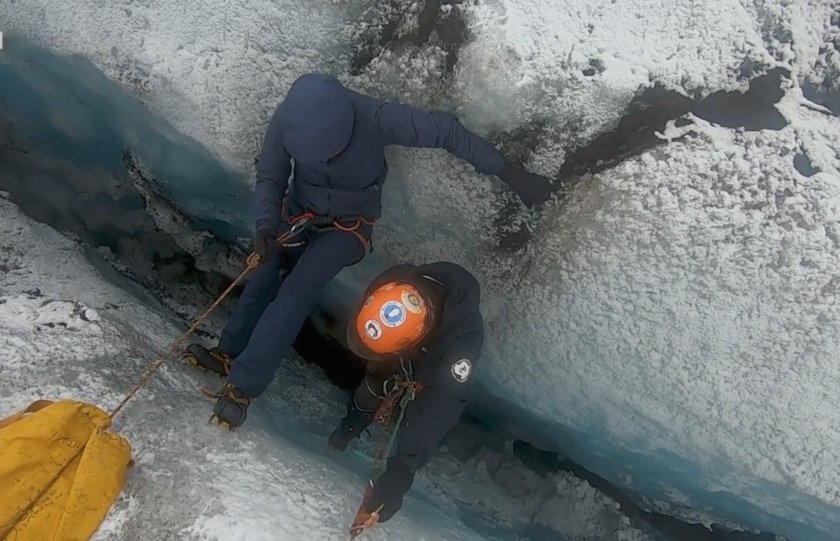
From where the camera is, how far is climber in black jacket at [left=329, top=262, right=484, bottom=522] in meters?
2.08

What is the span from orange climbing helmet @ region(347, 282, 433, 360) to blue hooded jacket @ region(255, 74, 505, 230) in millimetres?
431

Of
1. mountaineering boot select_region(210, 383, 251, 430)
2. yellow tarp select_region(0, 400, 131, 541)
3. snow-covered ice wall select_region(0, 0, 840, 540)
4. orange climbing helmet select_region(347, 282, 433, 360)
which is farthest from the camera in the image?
mountaineering boot select_region(210, 383, 251, 430)

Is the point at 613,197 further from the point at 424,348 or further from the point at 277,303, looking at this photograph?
the point at 277,303

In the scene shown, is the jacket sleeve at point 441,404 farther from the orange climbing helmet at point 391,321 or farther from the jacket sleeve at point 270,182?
the jacket sleeve at point 270,182

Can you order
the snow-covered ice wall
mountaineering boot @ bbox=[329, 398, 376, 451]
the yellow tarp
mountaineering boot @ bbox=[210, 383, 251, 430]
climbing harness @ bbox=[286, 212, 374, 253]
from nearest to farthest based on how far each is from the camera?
1. the yellow tarp
2. the snow-covered ice wall
3. mountaineering boot @ bbox=[210, 383, 251, 430]
4. climbing harness @ bbox=[286, 212, 374, 253]
5. mountaineering boot @ bbox=[329, 398, 376, 451]

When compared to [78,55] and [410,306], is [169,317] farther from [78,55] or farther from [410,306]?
[410,306]

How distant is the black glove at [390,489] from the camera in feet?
7.13

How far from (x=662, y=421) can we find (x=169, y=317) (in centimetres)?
207

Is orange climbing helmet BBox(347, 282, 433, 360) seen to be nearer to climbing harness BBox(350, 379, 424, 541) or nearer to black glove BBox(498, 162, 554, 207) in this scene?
climbing harness BBox(350, 379, 424, 541)

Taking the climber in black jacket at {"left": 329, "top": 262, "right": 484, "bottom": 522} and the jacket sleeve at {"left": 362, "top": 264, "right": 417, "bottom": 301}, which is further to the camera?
the jacket sleeve at {"left": 362, "top": 264, "right": 417, "bottom": 301}

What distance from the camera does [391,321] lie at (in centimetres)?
203

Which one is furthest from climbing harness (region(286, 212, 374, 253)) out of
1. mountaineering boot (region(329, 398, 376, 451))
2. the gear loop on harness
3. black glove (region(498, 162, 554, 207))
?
mountaineering boot (region(329, 398, 376, 451))

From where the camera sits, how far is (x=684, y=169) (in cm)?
215

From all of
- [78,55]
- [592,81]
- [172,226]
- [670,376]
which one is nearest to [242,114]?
[78,55]
